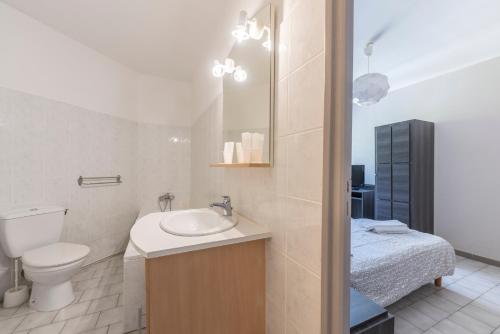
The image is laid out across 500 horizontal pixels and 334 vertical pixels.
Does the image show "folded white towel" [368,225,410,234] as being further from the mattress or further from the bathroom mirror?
the bathroom mirror

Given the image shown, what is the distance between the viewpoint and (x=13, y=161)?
5.93ft

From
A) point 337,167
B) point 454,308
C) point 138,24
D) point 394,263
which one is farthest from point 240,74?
Answer: point 454,308

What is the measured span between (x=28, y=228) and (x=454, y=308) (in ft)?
12.0

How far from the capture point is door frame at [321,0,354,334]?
665mm

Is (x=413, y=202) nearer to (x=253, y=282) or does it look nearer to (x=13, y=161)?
(x=253, y=282)

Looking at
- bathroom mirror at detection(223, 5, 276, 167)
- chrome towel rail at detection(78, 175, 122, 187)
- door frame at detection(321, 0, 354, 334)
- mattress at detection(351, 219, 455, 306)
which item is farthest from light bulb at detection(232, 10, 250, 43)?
chrome towel rail at detection(78, 175, 122, 187)

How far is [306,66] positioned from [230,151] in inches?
28.6

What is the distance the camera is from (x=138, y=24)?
1.99 m

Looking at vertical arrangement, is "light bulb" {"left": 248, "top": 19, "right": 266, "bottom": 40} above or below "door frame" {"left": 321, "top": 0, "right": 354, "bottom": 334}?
above

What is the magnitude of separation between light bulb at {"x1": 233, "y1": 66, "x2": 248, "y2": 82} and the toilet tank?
6.81 feet

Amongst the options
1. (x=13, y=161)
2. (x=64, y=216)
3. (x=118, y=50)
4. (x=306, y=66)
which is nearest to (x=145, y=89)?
(x=118, y=50)

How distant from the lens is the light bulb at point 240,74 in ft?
4.40

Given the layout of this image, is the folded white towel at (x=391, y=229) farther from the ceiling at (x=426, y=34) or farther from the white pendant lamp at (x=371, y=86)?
the ceiling at (x=426, y=34)

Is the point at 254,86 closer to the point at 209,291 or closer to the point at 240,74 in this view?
the point at 240,74
